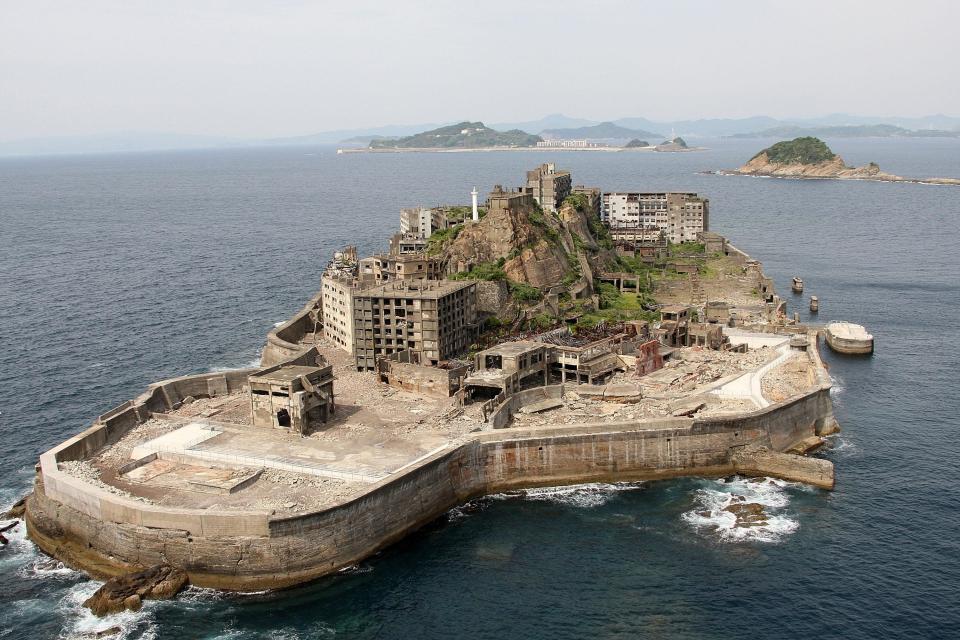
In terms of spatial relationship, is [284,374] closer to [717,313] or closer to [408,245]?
[408,245]

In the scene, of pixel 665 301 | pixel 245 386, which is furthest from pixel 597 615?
pixel 665 301

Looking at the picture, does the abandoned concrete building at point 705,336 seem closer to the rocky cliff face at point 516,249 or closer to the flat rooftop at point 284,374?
the rocky cliff face at point 516,249

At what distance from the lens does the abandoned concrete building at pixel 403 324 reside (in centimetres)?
11294

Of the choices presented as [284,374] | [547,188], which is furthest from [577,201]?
[284,374]

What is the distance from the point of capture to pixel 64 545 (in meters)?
77.1

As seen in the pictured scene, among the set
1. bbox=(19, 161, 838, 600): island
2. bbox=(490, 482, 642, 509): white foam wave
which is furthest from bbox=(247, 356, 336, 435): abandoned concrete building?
bbox=(490, 482, 642, 509): white foam wave

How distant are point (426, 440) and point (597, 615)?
94.5ft

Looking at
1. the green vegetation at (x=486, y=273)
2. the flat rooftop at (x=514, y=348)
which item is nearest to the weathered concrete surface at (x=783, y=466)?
the flat rooftop at (x=514, y=348)

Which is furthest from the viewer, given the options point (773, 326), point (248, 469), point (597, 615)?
point (773, 326)

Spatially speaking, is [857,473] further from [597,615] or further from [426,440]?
[426,440]

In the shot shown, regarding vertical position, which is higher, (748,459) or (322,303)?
(322,303)

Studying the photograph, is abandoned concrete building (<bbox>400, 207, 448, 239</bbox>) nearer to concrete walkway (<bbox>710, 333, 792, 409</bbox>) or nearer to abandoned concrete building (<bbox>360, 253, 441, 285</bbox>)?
abandoned concrete building (<bbox>360, 253, 441, 285</bbox>)

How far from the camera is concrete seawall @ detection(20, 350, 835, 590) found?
238 feet

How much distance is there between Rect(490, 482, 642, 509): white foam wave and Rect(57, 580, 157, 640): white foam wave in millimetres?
34494
